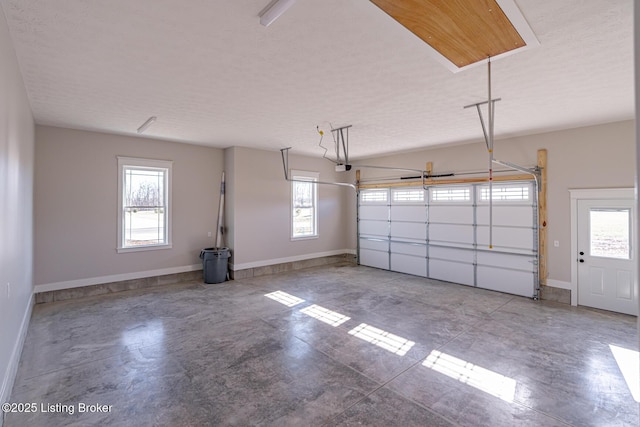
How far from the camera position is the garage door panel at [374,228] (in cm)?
813

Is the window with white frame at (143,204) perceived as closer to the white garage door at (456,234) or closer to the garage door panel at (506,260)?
the white garage door at (456,234)

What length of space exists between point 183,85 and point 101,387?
3200mm

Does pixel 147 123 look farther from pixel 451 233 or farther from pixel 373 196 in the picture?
pixel 451 233

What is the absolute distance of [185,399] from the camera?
2.63 meters

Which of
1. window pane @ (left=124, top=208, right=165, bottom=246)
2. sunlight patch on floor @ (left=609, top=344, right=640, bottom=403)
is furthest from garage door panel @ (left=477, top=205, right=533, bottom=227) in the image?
window pane @ (left=124, top=208, right=165, bottom=246)

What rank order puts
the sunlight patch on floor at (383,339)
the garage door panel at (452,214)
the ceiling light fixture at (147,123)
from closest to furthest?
1. the sunlight patch on floor at (383,339)
2. the ceiling light fixture at (147,123)
3. the garage door panel at (452,214)

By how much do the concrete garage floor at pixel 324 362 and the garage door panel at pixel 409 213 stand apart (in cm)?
243

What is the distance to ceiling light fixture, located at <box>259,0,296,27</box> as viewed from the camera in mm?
1929

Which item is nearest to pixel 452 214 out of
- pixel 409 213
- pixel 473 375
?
pixel 409 213

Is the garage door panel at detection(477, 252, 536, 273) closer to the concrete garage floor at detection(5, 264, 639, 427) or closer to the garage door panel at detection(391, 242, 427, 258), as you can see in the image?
the concrete garage floor at detection(5, 264, 639, 427)

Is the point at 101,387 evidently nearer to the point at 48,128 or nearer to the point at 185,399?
the point at 185,399

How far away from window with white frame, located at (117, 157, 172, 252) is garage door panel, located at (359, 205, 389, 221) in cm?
506

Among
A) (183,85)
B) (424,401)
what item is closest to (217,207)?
(183,85)

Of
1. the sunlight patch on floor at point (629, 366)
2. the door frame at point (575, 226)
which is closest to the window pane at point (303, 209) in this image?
the door frame at point (575, 226)
